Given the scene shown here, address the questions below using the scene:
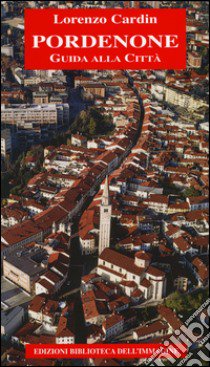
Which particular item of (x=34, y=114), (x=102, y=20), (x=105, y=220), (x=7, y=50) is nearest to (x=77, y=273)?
(x=105, y=220)

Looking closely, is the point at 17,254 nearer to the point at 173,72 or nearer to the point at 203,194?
the point at 203,194

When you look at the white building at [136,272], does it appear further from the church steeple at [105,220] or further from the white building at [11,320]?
the white building at [11,320]

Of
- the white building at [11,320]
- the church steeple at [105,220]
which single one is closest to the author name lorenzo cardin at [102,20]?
the church steeple at [105,220]

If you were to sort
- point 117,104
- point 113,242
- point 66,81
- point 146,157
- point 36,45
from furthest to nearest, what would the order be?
1. point 117,104
2. point 146,157
3. point 66,81
4. point 113,242
5. point 36,45

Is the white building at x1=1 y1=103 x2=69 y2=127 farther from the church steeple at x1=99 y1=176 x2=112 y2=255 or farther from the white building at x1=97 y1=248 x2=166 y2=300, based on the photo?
the white building at x1=97 y1=248 x2=166 y2=300

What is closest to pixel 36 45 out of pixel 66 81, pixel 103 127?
pixel 66 81

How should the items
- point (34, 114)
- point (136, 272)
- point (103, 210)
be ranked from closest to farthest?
1. point (136, 272)
2. point (103, 210)
3. point (34, 114)

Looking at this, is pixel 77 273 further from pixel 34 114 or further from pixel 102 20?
pixel 34 114
